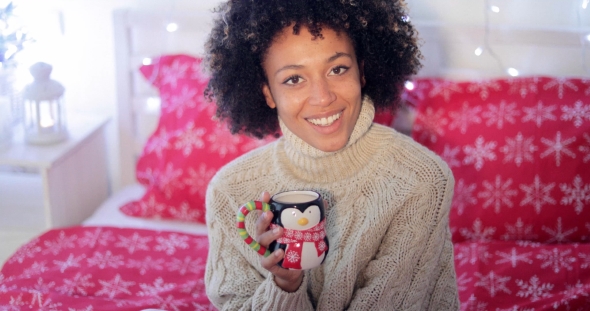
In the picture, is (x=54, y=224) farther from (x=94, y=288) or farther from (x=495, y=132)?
(x=495, y=132)

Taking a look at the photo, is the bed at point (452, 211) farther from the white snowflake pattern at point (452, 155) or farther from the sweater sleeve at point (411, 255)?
the sweater sleeve at point (411, 255)

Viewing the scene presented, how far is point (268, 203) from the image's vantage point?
1.16m

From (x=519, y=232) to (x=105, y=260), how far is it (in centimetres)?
121

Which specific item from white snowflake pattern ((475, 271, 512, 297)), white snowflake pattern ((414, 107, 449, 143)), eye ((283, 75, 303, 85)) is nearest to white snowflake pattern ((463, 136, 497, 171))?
white snowflake pattern ((414, 107, 449, 143))

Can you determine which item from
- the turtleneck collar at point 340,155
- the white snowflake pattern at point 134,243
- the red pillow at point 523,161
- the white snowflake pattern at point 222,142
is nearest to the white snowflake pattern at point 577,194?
the red pillow at point 523,161

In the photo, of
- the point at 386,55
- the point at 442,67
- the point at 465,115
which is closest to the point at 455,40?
the point at 442,67

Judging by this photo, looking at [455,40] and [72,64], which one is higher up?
[455,40]

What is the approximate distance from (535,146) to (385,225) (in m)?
0.75

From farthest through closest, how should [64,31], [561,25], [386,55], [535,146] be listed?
1. [64,31]
2. [561,25]
3. [535,146]
4. [386,55]

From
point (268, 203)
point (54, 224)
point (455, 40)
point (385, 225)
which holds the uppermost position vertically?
point (455, 40)

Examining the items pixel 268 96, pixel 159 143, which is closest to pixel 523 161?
pixel 268 96

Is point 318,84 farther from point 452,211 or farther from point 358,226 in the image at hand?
point 452,211

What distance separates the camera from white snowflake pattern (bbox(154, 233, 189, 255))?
1.97m

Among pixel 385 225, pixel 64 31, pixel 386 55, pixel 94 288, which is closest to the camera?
pixel 385 225
